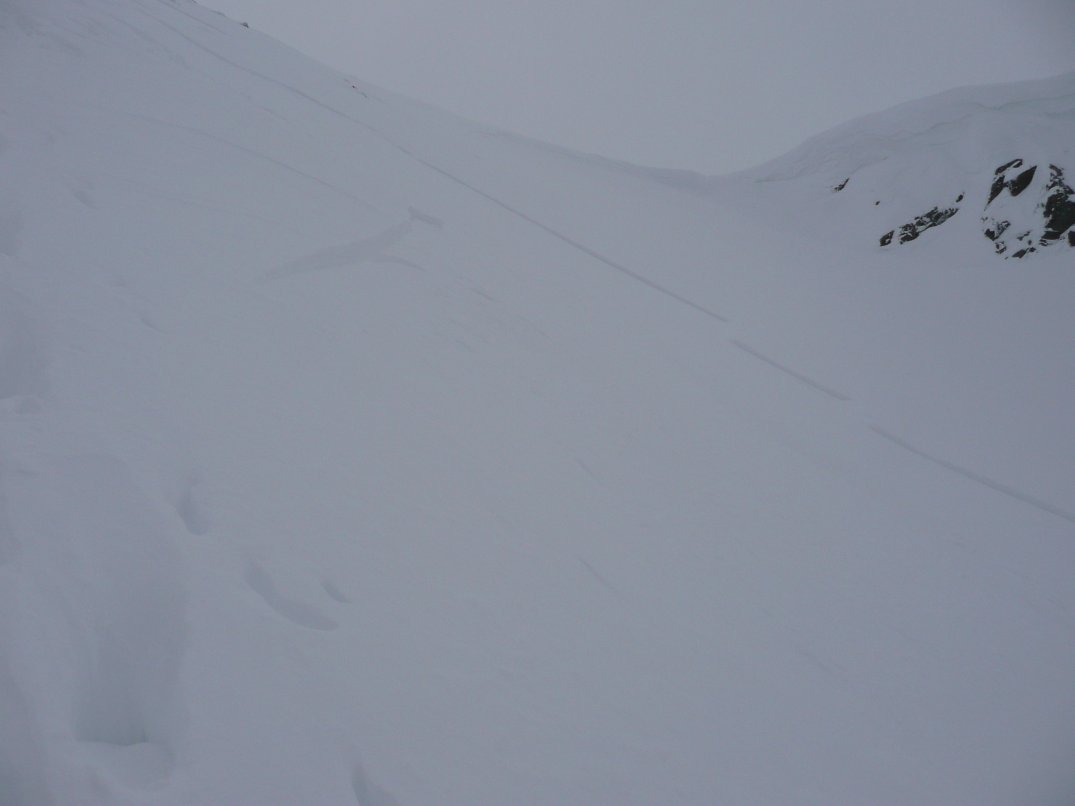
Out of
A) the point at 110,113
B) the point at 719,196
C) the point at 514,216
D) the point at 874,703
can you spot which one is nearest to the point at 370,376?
the point at 874,703

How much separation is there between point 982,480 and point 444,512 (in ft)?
13.8

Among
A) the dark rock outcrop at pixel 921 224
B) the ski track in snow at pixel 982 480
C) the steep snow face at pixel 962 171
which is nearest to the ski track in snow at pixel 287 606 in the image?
the ski track in snow at pixel 982 480

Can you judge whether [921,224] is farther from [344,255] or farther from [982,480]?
[344,255]

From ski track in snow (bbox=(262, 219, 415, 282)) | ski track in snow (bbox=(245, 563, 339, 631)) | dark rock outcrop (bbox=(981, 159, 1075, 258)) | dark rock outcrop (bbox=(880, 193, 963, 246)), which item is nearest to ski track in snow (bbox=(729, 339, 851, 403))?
ski track in snow (bbox=(262, 219, 415, 282))

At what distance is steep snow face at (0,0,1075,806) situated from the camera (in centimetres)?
153

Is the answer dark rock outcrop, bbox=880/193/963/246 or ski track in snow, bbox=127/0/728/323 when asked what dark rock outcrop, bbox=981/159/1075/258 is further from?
ski track in snow, bbox=127/0/728/323

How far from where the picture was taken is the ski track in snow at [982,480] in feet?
13.6

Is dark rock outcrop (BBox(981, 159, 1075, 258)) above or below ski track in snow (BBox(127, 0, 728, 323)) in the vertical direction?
above

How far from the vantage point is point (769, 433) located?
4.27 metres

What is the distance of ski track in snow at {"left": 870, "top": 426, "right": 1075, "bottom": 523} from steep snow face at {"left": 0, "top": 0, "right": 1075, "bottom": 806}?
0.06 metres

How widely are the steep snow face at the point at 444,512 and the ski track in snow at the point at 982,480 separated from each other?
0.21 ft

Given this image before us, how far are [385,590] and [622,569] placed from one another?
1.05 meters

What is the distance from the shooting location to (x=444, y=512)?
2445 millimetres

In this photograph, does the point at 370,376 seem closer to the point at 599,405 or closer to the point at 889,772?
the point at 599,405
